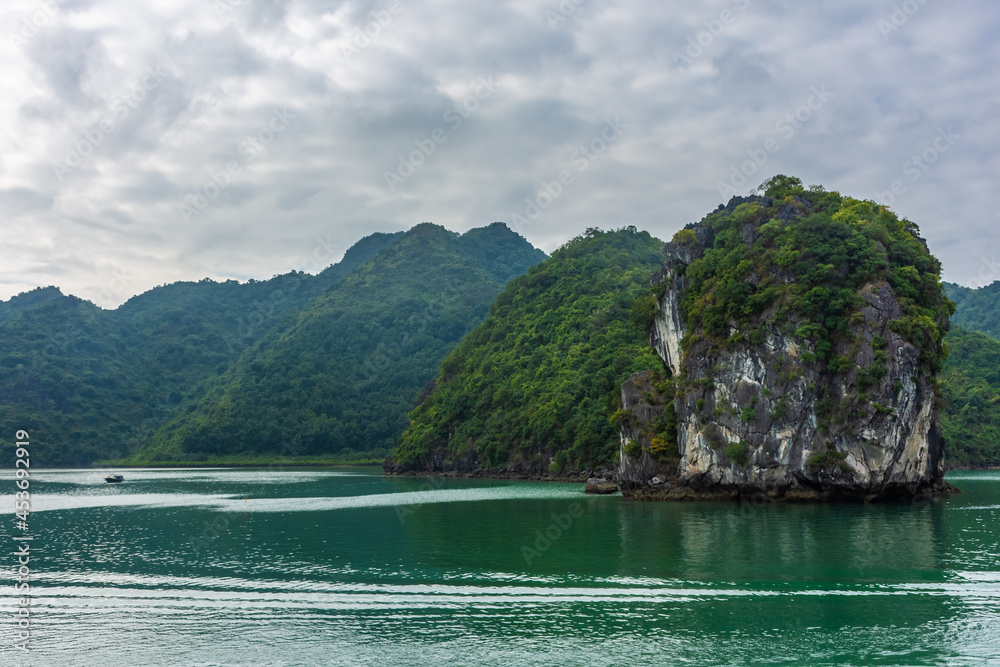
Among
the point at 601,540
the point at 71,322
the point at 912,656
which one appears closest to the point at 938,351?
the point at 601,540

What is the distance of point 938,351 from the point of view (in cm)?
5344

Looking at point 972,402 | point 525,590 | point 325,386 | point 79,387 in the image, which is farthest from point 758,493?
point 79,387

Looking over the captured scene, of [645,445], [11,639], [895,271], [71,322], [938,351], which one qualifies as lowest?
[11,639]

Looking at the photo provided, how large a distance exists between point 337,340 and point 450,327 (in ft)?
93.9

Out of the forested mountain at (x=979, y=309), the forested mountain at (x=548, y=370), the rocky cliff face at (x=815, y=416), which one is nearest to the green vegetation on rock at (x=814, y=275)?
the rocky cliff face at (x=815, y=416)

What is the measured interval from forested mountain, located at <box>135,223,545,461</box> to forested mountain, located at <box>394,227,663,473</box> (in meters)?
35.6

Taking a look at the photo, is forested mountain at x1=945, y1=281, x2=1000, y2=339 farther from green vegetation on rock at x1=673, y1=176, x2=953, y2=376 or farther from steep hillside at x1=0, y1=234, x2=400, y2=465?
steep hillside at x1=0, y1=234, x2=400, y2=465

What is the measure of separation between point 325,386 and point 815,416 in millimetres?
125034

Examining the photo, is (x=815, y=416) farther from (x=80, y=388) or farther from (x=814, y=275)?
(x=80, y=388)

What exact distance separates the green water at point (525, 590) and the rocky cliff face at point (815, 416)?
16.0 feet

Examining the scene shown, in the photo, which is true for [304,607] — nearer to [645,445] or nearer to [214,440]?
[645,445]


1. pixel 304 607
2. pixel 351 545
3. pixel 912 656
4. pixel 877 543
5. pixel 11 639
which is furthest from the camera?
pixel 351 545

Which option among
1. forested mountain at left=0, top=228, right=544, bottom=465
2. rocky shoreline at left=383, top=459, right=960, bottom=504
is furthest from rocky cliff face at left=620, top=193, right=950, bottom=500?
forested mountain at left=0, top=228, right=544, bottom=465

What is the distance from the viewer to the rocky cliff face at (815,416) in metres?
50.4
